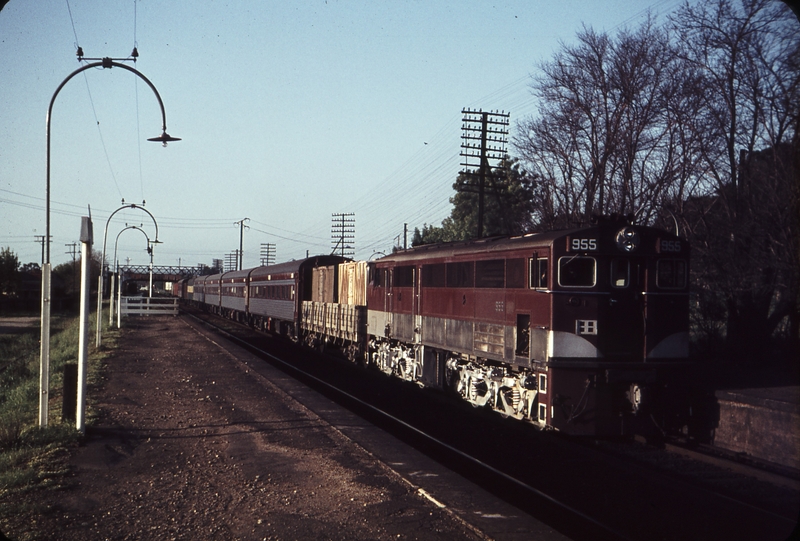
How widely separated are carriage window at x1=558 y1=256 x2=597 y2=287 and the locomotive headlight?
55 centimetres

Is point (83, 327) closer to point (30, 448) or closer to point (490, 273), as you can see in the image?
point (30, 448)

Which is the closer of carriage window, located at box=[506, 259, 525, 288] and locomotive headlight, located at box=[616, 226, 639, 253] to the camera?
locomotive headlight, located at box=[616, 226, 639, 253]

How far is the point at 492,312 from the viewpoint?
47.6 feet

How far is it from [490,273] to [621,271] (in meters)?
2.83

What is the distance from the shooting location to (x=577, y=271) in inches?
497

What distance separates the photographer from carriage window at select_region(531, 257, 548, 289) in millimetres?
12719

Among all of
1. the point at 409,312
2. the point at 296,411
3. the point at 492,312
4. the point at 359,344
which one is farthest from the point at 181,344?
the point at 492,312

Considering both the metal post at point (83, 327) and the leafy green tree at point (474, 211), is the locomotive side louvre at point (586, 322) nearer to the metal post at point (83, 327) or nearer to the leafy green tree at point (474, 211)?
the metal post at point (83, 327)

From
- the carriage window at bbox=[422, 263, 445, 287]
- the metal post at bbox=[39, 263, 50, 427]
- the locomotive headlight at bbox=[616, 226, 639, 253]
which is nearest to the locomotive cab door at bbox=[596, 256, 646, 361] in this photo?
the locomotive headlight at bbox=[616, 226, 639, 253]

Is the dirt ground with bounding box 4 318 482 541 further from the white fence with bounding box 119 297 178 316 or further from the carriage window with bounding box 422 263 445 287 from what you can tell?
the white fence with bounding box 119 297 178 316

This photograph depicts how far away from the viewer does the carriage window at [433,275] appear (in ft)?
57.3

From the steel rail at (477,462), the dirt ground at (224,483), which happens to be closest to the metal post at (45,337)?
the dirt ground at (224,483)

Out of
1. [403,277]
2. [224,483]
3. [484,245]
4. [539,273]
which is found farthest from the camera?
[403,277]

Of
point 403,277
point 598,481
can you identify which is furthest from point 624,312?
point 403,277
